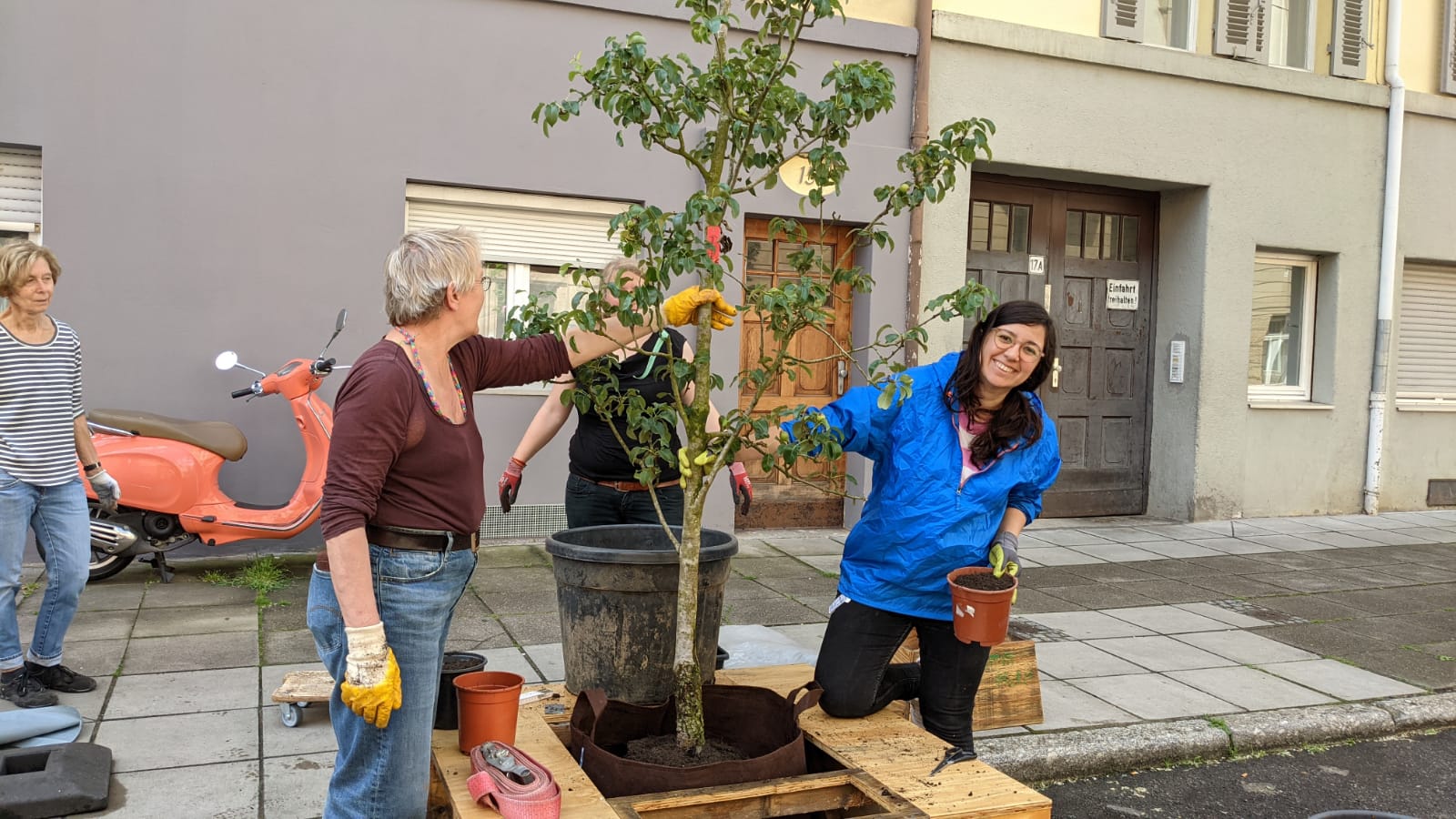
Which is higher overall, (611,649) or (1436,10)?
(1436,10)

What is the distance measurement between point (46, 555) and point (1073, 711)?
4.32 m

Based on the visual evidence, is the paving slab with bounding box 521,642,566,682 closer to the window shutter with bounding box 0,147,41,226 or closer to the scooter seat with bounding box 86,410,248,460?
the scooter seat with bounding box 86,410,248,460

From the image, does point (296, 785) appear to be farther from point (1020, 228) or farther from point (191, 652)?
point (1020, 228)

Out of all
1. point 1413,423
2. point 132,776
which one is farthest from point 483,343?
point 1413,423

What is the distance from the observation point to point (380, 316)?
7.38m

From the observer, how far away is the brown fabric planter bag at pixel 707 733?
9.20 feet

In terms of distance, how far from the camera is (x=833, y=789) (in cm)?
289

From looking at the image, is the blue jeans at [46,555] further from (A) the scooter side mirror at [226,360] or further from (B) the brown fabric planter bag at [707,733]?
(B) the brown fabric planter bag at [707,733]

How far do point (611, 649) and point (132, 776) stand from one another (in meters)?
1.69

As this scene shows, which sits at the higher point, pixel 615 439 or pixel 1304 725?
pixel 615 439

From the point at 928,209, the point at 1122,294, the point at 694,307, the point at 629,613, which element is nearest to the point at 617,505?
the point at 629,613

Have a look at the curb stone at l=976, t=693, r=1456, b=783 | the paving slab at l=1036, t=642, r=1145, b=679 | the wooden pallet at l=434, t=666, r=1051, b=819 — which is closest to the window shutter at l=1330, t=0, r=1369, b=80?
the curb stone at l=976, t=693, r=1456, b=783

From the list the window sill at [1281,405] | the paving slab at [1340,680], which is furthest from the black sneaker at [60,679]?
the window sill at [1281,405]

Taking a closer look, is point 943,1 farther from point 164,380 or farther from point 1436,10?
point 164,380
